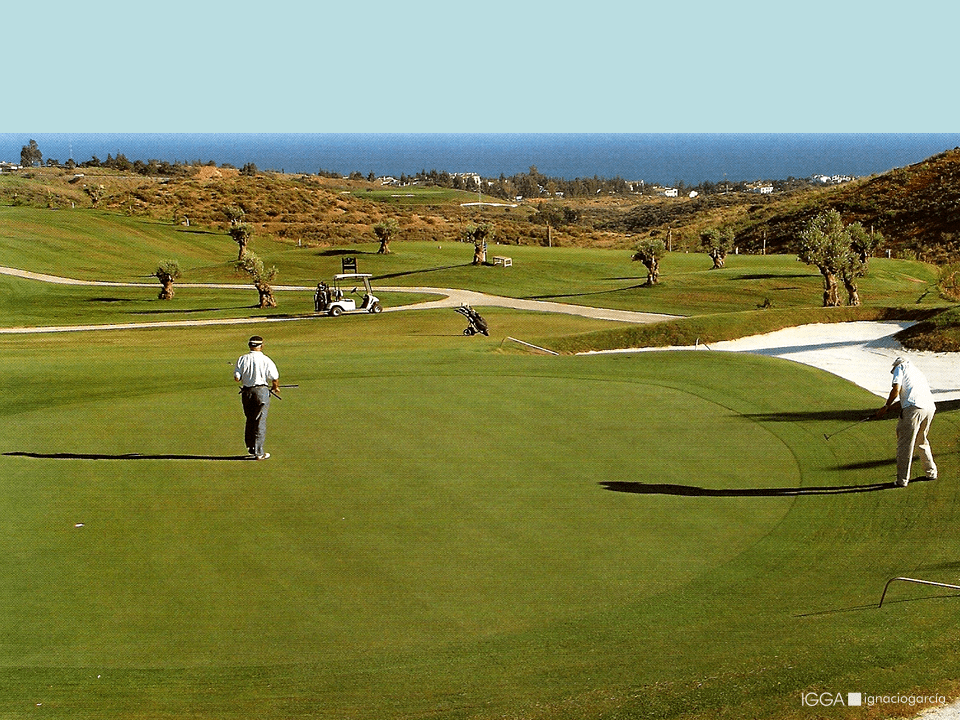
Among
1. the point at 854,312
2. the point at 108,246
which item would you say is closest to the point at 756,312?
the point at 854,312

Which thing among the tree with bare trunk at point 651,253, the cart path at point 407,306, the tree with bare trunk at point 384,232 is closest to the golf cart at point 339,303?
the cart path at point 407,306

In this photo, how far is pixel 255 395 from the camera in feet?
49.7

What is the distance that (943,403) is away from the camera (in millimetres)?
18781

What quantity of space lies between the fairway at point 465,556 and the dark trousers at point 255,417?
15.7 inches

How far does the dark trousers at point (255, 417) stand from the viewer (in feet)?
49.4

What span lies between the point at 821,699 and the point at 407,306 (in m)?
43.5

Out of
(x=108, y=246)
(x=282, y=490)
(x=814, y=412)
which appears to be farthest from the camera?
(x=108, y=246)

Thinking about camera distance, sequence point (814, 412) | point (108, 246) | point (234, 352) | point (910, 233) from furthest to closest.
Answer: point (910, 233) → point (108, 246) → point (234, 352) → point (814, 412)

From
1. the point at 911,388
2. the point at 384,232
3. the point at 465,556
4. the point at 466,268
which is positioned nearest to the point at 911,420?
the point at 911,388

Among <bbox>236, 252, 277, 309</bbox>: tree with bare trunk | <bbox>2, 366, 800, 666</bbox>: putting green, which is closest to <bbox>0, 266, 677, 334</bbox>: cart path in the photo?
<bbox>236, 252, 277, 309</bbox>: tree with bare trunk

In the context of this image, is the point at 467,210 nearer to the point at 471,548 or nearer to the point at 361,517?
the point at 361,517

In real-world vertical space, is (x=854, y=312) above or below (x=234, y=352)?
above

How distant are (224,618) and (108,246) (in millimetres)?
68346

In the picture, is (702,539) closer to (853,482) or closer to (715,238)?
(853,482)
